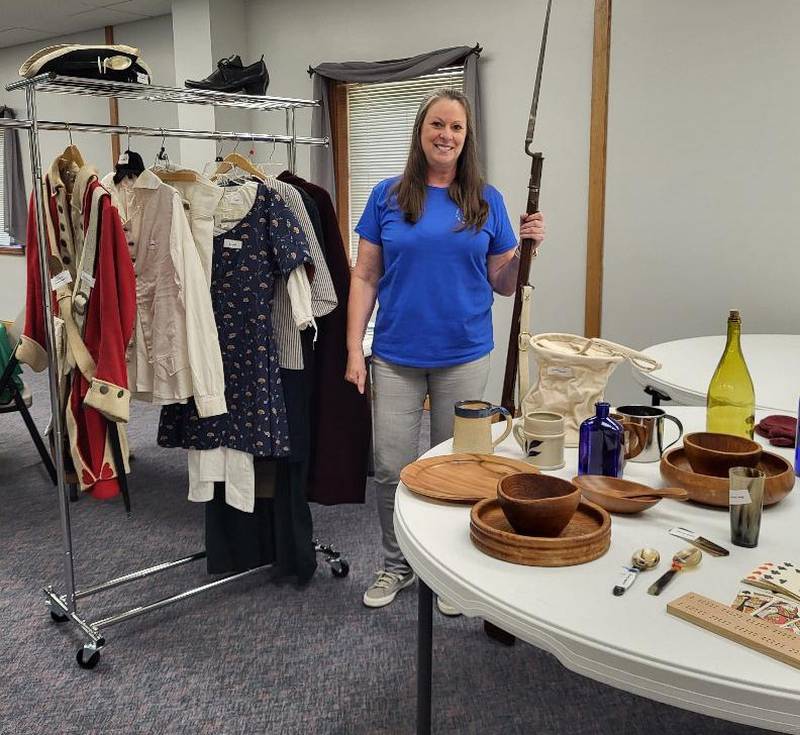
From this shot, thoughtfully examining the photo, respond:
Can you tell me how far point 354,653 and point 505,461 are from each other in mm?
965

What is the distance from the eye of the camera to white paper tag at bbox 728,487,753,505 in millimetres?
1161

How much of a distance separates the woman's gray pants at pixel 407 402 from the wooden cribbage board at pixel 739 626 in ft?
4.14

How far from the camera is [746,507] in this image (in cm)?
117

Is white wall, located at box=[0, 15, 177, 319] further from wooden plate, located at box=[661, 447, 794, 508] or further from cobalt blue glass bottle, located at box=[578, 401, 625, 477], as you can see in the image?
wooden plate, located at box=[661, 447, 794, 508]

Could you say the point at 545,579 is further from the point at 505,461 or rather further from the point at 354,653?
the point at 354,653

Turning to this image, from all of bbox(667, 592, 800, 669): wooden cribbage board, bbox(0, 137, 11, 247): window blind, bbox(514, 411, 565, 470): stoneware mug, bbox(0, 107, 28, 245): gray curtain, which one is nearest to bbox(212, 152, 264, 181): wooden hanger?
bbox(514, 411, 565, 470): stoneware mug

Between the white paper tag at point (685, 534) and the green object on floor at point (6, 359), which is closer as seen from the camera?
the white paper tag at point (685, 534)

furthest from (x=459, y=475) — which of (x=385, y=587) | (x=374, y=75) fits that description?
(x=374, y=75)

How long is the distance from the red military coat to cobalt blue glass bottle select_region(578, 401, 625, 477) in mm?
1243

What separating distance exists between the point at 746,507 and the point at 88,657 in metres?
1.76

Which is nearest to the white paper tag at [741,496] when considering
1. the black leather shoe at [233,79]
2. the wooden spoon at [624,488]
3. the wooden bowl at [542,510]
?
the wooden spoon at [624,488]

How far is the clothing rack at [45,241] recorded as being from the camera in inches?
78.7

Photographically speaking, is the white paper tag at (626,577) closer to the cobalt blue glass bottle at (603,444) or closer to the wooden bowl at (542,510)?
the wooden bowl at (542,510)

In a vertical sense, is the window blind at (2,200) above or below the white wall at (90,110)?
below
